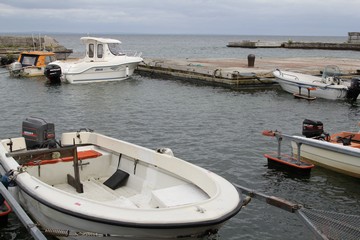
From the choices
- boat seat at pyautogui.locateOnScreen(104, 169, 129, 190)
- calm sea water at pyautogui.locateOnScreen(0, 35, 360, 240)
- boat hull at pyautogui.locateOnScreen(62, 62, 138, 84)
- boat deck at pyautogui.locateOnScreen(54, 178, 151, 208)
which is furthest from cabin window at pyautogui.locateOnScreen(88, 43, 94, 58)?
→ boat seat at pyautogui.locateOnScreen(104, 169, 129, 190)

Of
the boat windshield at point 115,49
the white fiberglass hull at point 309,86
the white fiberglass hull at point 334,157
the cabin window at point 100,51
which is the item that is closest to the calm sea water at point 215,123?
the white fiberglass hull at point 334,157

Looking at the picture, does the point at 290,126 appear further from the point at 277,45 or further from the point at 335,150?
the point at 277,45

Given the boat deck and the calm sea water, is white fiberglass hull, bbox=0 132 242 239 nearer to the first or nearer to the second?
the boat deck

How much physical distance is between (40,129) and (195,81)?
21647 mm

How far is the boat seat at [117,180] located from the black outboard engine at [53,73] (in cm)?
2259

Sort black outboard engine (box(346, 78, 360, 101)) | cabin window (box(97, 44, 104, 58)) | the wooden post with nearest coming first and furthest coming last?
the wooden post → black outboard engine (box(346, 78, 360, 101)) → cabin window (box(97, 44, 104, 58))

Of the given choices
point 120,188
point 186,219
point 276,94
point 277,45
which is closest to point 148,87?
point 276,94

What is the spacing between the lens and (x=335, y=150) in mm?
10672

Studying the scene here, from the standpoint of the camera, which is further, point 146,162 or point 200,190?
point 146,162

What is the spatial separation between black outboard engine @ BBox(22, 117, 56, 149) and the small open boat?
26033 millimetres

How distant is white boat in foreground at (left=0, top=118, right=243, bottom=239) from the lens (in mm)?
5695

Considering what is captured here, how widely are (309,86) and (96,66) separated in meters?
14.7

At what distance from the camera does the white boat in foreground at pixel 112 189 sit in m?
5.70

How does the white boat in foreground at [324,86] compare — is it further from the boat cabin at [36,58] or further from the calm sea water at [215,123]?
the boat cabin at [36,58]
